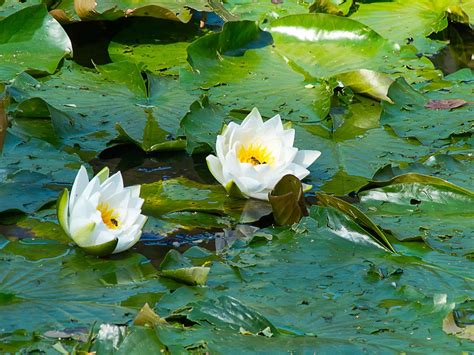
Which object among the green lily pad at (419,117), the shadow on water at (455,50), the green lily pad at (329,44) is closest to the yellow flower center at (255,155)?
the green lily pad at (419,117)

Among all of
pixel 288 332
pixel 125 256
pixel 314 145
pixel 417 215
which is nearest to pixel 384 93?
pixel 314 145

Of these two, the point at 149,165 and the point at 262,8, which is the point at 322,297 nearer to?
the point at 149,165

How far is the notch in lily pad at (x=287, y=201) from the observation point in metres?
2.59

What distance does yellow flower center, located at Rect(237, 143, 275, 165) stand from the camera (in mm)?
2822

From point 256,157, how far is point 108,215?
1.91ft

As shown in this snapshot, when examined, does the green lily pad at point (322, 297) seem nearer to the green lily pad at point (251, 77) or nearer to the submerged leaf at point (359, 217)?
the submerged leaf at point (359, 217)

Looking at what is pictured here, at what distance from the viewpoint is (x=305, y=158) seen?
2.89 metres

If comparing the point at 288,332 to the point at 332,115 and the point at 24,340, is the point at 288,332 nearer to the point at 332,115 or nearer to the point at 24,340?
the point at 24,340

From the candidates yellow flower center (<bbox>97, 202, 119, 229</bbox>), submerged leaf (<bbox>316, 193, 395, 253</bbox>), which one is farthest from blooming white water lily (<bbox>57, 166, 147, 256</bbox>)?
submerged leaf (<bbox>316, 193, 395, 253</bbox>)

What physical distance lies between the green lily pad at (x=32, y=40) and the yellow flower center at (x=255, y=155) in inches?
48.1

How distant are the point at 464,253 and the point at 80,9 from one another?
2225mm

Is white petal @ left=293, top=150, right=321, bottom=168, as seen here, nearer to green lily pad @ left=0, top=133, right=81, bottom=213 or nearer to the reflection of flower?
the reflection of flower

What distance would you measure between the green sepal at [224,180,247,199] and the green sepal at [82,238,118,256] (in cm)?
50

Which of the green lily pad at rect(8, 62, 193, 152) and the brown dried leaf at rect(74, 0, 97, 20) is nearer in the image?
the green lily pad at rect(8, 62, 193, 152)
